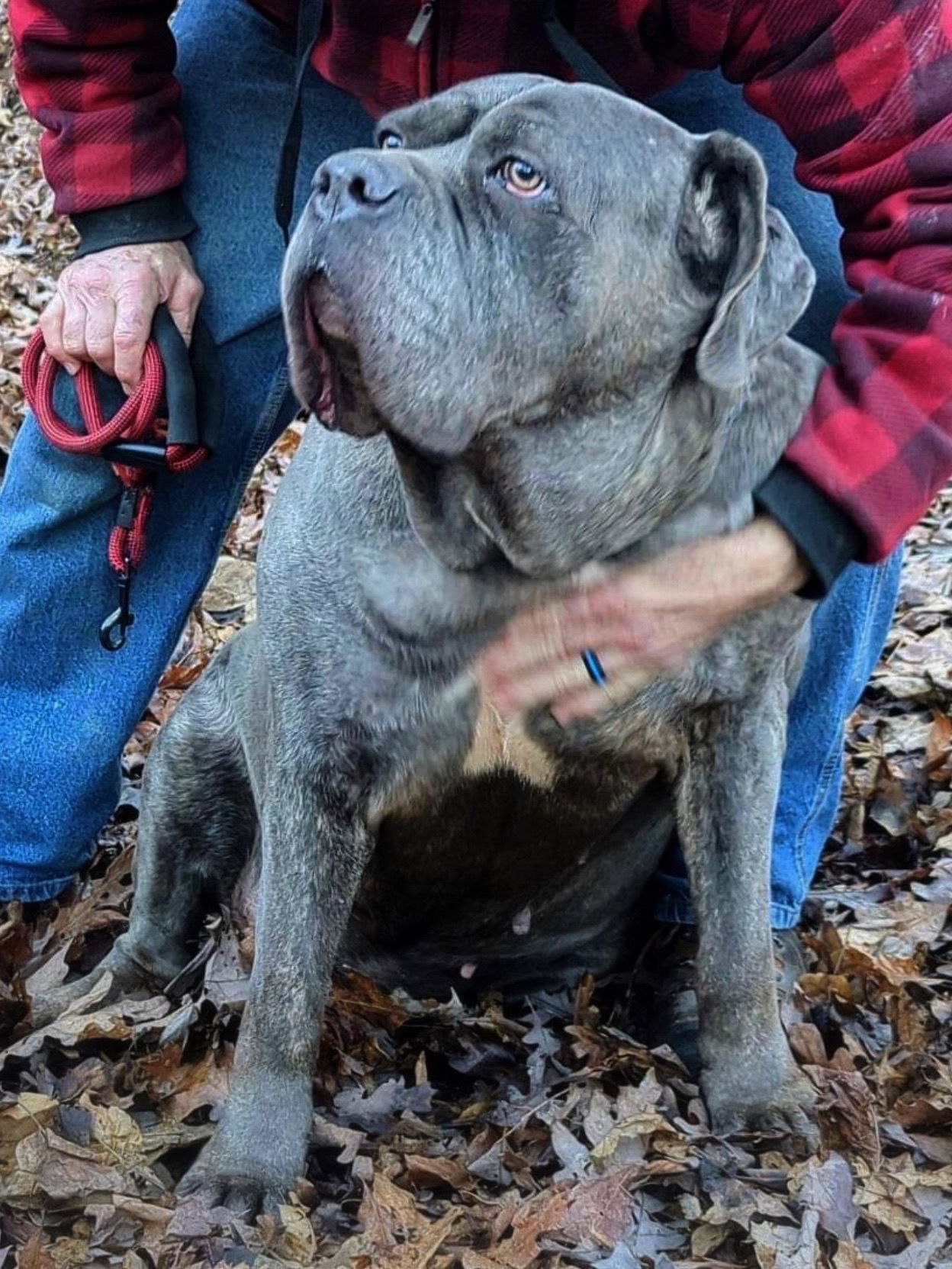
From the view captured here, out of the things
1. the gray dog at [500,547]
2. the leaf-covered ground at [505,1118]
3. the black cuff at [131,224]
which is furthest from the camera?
the black cuff at [131,224]

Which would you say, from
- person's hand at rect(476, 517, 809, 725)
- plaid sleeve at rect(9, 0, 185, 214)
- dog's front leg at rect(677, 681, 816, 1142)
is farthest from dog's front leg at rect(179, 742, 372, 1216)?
plaid sleeve at rect(9, 0, 185, 214)

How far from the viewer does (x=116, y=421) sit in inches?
140

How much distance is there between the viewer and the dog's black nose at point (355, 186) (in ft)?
8.07

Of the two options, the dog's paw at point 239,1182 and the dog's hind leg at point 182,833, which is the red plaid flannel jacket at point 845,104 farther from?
Answer: the dog's paw at point 239,1182

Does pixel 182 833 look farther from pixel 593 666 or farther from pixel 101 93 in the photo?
pixel 101 93

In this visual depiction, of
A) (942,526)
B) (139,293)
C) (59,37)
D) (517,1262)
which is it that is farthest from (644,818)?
(942,526)

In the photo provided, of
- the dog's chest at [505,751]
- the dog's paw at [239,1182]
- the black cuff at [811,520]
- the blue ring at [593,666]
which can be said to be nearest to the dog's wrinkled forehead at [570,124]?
the black cuff at [811,520]

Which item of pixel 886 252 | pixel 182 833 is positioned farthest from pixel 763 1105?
pixel 886 252

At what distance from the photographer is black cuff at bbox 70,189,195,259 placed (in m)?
3.58

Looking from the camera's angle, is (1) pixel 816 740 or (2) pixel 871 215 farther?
(1) pixel 816 740

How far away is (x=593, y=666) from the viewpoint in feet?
9.39

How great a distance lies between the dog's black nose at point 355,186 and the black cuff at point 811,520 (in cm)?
83

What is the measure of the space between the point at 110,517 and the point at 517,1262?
1.93 meters

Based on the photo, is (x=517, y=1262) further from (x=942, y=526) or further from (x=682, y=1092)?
(x=942, y=526)
